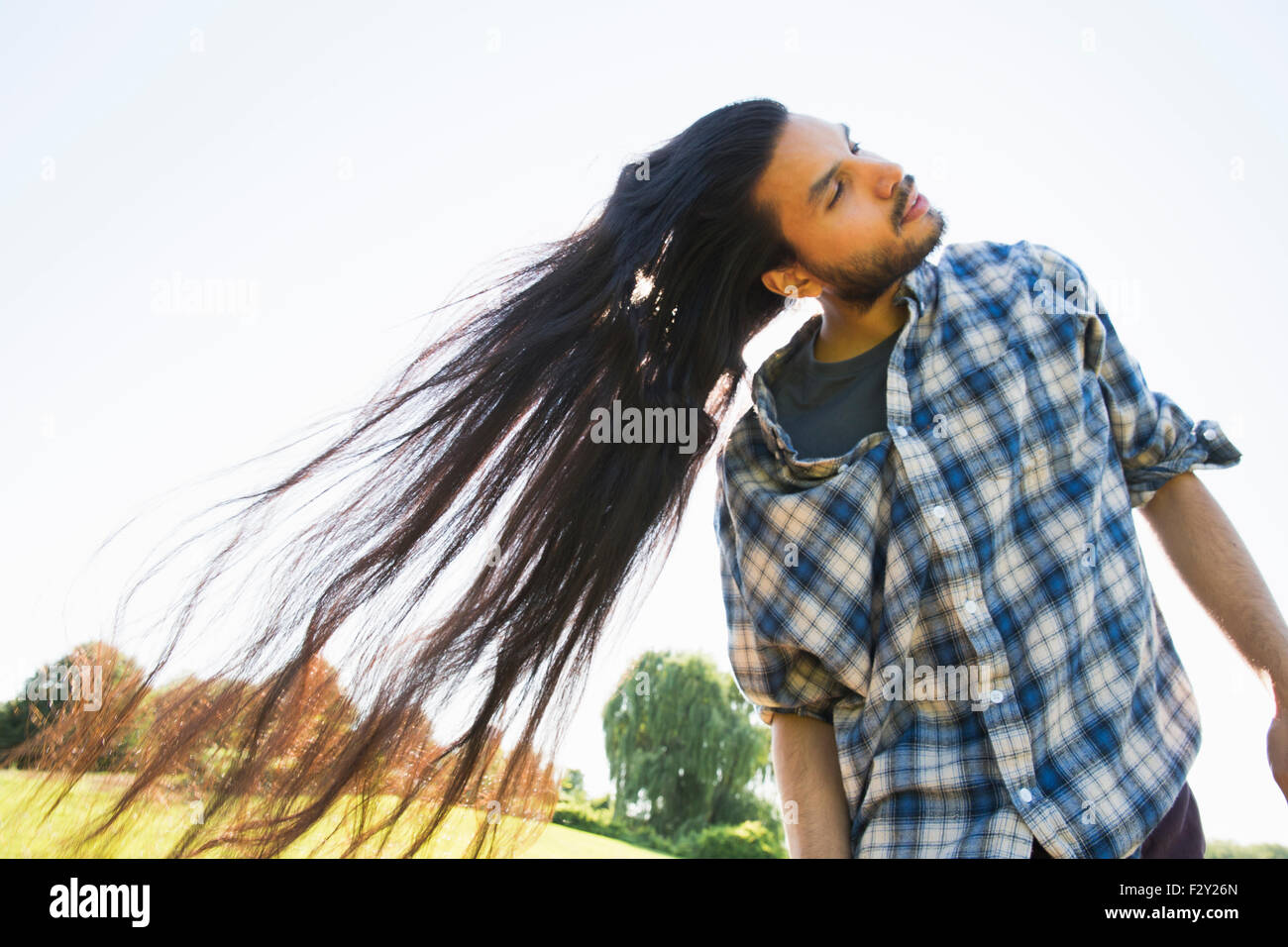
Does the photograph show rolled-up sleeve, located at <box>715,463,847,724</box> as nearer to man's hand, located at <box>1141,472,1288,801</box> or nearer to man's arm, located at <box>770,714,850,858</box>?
man's arm, located at <box>770,714,850,858</box>

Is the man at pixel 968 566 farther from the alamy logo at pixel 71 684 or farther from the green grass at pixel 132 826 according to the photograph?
the alamy logo at pixel 71 684

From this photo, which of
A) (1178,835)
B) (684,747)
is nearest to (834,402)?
(1178,835)

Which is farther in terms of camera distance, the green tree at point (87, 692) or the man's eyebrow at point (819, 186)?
the man's eyebrow at point (819, 186)

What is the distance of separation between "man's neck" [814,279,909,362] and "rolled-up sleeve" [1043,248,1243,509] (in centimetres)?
Answer: 44

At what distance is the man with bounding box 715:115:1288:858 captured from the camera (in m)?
2.11

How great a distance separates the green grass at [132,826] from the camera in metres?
2.37

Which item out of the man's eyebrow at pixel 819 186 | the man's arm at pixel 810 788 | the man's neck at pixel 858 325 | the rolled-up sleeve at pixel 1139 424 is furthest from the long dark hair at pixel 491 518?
the rolled-up sleeve at pixel 1139 424

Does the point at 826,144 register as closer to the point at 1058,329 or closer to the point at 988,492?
the point at 1058,329

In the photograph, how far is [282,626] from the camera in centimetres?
247

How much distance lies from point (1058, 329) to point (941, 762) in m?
1.12

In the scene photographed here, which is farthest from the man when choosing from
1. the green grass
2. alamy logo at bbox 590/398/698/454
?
the green grass
